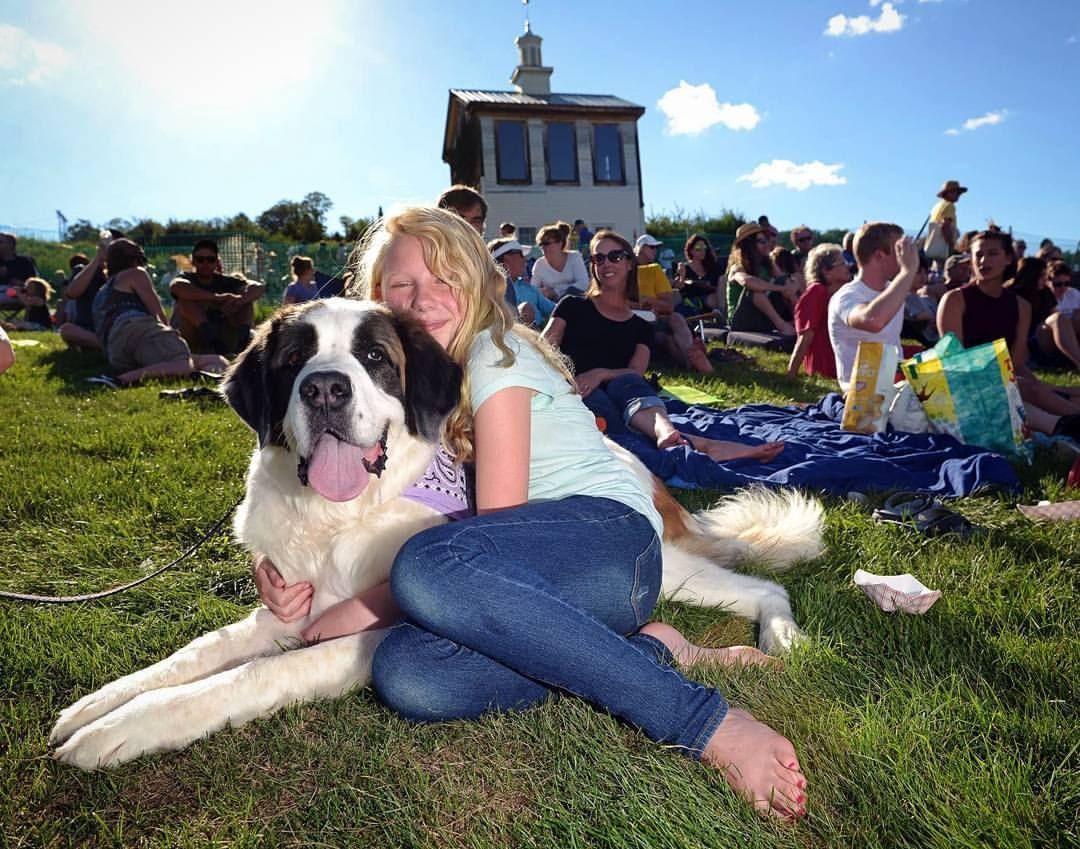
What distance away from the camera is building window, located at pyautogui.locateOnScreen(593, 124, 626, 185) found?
2327 cm

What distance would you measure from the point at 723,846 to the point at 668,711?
0.97 ft

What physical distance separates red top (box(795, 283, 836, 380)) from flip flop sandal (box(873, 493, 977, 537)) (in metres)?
3.81

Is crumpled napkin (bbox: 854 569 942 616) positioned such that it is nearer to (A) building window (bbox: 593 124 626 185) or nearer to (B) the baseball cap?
(B) the baseball cap

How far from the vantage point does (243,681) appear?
170 centimetres

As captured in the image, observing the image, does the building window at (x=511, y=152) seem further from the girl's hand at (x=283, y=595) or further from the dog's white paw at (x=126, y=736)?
the dog's white paw at (x=126, y=736)

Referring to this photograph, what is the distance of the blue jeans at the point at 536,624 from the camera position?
1.51 meters

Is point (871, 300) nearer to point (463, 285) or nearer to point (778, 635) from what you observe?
point (778, 635)

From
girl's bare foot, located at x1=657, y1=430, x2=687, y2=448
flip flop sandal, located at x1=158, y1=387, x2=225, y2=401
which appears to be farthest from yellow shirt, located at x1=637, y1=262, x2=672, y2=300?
flip flop sandal, located at x1=158, y1=387, x2=225, y2=401

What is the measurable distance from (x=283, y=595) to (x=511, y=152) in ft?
73.1

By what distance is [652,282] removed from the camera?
857 cm

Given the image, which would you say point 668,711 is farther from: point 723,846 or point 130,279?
point 130,279

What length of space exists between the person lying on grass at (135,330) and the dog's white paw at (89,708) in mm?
5766

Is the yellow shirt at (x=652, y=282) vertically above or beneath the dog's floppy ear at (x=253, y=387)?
above

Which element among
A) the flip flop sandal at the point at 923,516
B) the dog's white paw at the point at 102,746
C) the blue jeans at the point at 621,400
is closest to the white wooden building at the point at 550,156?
the blue jeans at the point at 621,400
